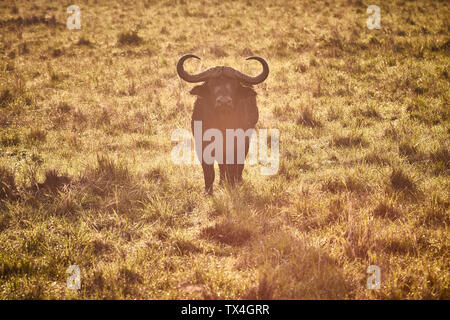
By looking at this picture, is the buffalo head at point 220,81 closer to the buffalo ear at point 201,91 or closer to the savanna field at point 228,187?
the buffalo ear at point 201,91

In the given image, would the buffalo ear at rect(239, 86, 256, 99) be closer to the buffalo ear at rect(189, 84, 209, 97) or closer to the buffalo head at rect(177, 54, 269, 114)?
the buffalo head at rect(177, 54, 269, 114)

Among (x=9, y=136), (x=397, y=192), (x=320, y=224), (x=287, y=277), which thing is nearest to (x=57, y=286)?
(x=287, y=277)

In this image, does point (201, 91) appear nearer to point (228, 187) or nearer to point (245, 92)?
point (245, 92)

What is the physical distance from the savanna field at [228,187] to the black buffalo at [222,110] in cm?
34

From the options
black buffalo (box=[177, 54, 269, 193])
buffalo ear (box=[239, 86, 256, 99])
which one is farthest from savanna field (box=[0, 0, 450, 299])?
buffalo ear (box=[239, 86, 256, 99])

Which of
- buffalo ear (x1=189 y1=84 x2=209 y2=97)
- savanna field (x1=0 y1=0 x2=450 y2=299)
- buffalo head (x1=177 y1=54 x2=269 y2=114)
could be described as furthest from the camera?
buffalo ear (x1=189 y1=84 x2=209 y2=97)

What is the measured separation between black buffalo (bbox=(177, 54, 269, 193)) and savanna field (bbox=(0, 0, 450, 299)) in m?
0.34

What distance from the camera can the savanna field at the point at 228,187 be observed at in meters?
3.22

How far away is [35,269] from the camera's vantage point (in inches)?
130

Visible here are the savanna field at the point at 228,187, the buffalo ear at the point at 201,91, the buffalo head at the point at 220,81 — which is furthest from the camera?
the buffalo ear at the point at 201,91

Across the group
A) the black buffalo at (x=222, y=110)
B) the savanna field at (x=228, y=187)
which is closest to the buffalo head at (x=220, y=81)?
the black buffalo at (x=222, y=110)

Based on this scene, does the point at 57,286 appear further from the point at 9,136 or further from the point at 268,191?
the point at 9,136

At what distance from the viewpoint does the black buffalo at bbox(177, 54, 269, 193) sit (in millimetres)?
5036

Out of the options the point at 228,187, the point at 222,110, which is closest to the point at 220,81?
the point at 222,110
